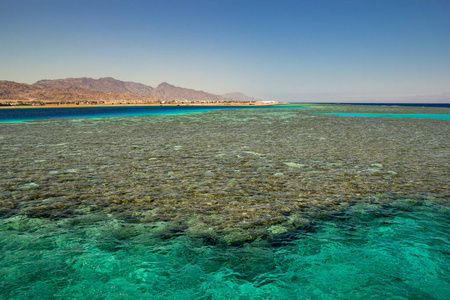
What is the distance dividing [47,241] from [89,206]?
2526 mm

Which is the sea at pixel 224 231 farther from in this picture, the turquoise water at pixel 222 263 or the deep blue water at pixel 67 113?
the deep blue water at pixel 67 113

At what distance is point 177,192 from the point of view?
11.5 meters

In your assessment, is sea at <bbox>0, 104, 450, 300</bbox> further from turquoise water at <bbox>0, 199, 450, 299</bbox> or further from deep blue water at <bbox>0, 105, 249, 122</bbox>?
deep blue water at <bbox>0, 105, 249, 122</bbox>

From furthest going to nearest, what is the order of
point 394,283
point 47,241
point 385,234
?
point 385,234, point 47,241, point 394,283

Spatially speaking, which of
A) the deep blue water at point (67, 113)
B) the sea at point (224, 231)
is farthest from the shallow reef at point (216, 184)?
the deep blue water at point (67, 113)

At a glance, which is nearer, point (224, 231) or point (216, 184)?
point (224, 231)

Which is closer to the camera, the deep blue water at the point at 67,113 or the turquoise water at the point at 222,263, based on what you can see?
the turquoise water at the point at 222,263

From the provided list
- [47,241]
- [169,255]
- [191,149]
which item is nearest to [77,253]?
[47,241]

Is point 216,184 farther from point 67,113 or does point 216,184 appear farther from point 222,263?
point 67,113

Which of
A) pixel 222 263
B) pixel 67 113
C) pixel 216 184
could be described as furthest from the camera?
pixel 67 113

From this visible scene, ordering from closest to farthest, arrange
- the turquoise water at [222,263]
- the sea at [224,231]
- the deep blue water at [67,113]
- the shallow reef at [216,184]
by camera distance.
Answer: the turquoise water at [222,263], the sea at [224,231], the shallow reef at [216,184], the deep blue water at [67,113]

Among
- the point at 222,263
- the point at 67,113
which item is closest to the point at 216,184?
the point at 222,263

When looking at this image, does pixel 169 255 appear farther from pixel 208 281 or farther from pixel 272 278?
pixel 272 278

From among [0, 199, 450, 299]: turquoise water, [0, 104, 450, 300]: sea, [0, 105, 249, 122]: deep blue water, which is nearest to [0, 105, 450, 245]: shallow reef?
[0, 104, 450, 300]: sea
